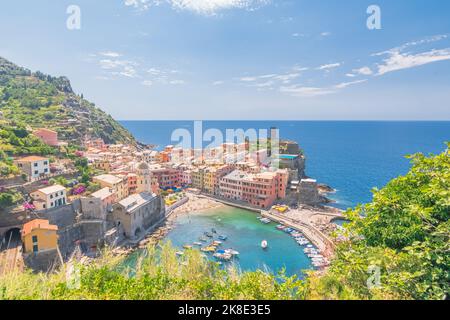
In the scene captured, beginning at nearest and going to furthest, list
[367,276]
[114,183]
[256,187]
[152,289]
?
[152,289] < [367,276] < [114,183] < [256,187]

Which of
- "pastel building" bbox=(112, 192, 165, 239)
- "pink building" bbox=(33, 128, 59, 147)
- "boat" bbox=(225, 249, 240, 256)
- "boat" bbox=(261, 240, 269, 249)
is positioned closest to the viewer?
"boat" bbox=(225, 249, 240, 256)

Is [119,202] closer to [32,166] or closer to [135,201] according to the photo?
[135,201]

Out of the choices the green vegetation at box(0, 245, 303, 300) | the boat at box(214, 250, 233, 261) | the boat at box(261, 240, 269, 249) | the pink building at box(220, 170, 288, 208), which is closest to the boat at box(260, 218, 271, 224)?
the pink building at box(220, 170, 288, 208)

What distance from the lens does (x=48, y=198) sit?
69.1 ft

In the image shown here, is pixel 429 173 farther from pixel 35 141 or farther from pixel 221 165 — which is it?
pixel 35 141

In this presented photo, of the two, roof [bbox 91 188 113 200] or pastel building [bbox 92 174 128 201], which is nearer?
roof [bbox 91 188 113 200]

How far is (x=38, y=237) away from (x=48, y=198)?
403cm

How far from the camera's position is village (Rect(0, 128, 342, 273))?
773 inches

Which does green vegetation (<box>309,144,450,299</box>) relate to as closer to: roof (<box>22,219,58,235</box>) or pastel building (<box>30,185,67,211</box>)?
roof (<box>22,219,58,235</box>)

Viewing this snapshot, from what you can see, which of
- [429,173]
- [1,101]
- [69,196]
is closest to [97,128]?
[1,101]

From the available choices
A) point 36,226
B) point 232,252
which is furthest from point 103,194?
point 232,252

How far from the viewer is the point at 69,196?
81.8 ft
